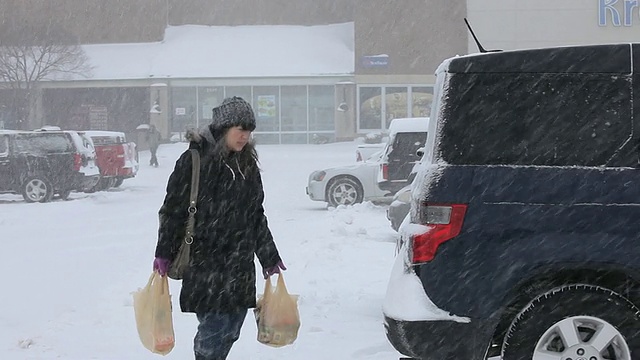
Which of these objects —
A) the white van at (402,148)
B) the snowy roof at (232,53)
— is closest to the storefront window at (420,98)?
the snowy roof at (232,53)

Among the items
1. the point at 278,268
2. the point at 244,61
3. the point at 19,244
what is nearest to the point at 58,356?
the point at 278,268

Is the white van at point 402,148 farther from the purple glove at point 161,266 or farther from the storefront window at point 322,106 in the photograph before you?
the storefront window at point 322,106

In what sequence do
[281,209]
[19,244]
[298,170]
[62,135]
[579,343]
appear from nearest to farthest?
[579,343] → [19,244] → [281,209] → [62,135] → [298,170]

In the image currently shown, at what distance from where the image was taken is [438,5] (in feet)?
151

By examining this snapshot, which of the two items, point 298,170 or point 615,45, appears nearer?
point 615,45

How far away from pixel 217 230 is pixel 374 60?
41.4 metres

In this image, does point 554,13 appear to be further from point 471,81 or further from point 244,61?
point 471,81

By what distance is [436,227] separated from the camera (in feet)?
15.3

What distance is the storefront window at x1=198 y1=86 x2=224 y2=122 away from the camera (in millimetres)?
46031

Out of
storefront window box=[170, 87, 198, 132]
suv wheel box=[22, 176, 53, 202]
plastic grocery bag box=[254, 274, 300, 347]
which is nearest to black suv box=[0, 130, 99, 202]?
suv wheel box=[22, 176, 53, 202]

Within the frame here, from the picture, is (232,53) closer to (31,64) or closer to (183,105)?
(183,105)

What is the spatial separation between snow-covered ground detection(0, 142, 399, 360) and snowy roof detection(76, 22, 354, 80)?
26194 mm

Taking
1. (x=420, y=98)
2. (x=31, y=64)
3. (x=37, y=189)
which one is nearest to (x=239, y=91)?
(x=420, y=98)

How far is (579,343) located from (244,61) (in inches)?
1714
